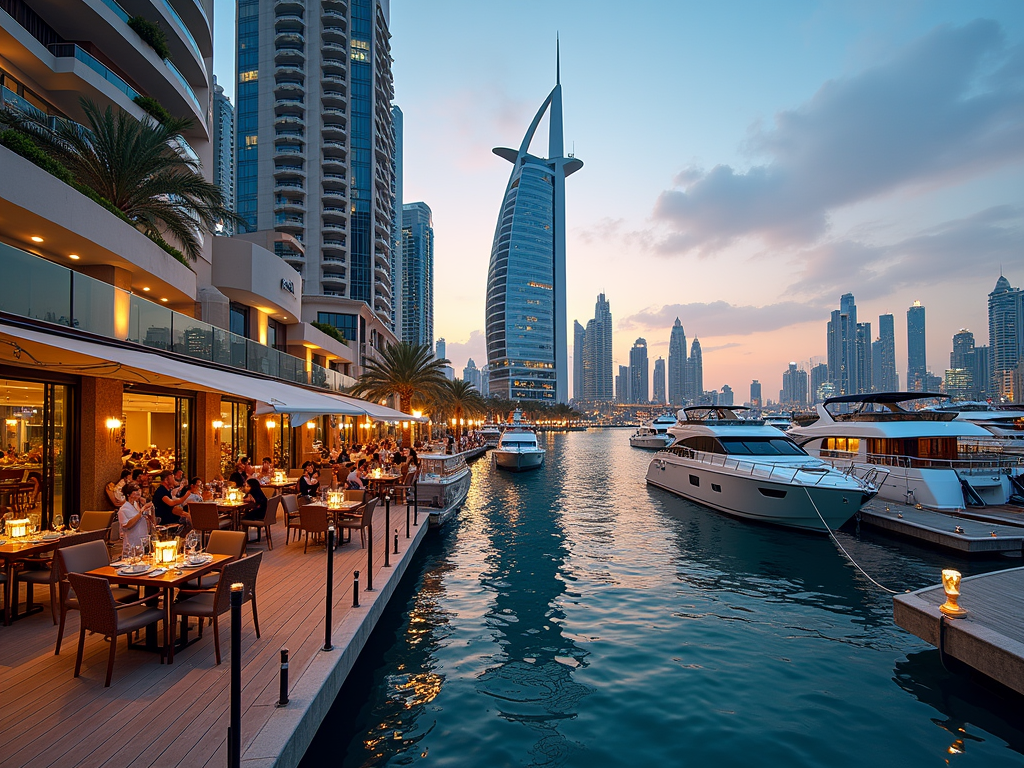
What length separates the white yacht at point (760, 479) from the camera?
53.4 feet

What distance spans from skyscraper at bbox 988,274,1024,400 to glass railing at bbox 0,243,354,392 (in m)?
215

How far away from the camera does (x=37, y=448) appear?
10.8 metres

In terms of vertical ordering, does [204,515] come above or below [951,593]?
above

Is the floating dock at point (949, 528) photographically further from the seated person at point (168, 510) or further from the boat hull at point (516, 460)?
the boat hull at point (516, 460)

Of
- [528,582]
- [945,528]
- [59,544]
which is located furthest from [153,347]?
[945,528]

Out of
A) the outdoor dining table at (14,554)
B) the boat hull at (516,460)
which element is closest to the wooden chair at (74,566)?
the outdoor dining table at (14,554)

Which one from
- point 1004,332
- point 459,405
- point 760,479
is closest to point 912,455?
point 760,479

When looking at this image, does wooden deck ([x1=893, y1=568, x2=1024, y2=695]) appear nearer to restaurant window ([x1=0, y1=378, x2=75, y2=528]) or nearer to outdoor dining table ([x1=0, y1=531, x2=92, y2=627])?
outdoor dining table ([x1=0, y1=531, x2=92, y2=627])

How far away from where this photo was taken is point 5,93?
16.6 m

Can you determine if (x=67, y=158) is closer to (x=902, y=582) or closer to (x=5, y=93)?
(x=5, y=93)

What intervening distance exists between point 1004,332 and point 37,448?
801 ft

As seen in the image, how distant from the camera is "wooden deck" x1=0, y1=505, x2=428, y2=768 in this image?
4.33 metres

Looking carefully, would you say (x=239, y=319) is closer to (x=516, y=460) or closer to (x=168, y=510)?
(x=168, y=510)

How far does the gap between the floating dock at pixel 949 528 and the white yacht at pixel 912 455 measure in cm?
84
